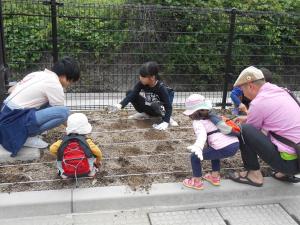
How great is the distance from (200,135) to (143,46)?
3025mm

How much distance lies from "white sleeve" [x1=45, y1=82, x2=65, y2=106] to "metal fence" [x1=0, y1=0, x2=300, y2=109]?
164 cm

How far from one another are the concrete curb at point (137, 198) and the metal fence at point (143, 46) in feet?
7.90

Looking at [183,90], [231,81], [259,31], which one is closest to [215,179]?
[231,81]

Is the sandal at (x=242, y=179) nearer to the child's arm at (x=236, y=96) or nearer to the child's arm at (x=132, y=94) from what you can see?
the child's arm at (x=236, y=96)

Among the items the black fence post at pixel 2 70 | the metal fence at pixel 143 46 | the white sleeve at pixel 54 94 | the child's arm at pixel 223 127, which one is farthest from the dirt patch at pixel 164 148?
the black fence post at pixel 2 70

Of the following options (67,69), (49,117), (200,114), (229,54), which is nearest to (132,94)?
(67,69)

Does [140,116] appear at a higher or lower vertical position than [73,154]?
lower

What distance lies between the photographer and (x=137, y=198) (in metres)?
4.05

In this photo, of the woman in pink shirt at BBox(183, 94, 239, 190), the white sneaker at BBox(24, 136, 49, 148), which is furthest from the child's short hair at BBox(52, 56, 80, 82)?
the woman in pink shirt at BBox(183, 94, 239, 190)

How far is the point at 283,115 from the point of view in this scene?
400cm

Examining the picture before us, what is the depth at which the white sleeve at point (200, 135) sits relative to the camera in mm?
3953

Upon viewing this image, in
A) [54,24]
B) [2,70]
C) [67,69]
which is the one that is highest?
[54,24]

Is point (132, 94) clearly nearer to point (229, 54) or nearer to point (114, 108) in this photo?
point (114, 108)

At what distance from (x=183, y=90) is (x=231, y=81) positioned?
36.5 inches
